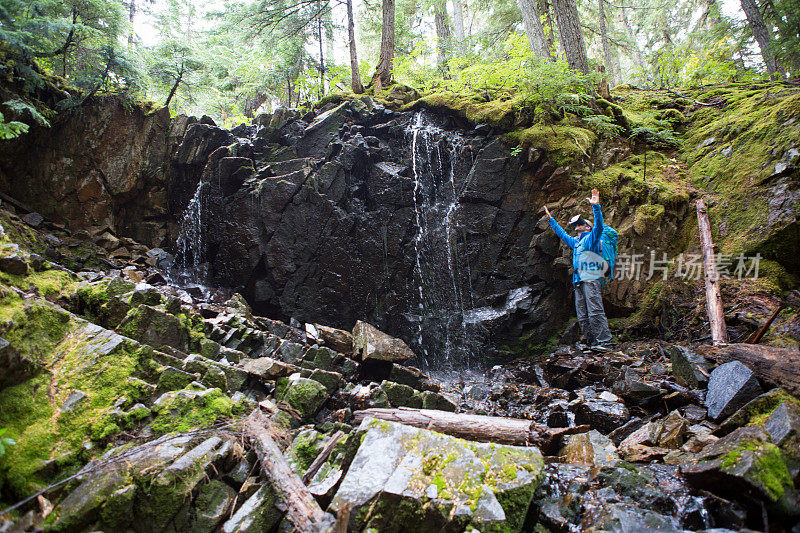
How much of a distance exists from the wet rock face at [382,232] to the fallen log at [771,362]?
498 cm

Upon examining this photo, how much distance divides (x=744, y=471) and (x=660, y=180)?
26.4 ft

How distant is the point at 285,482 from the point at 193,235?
32.9ft

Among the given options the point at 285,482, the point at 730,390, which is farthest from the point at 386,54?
the point at 285,482

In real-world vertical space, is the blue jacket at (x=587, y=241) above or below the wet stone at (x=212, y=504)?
above

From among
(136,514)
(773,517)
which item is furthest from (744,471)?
(136,514)

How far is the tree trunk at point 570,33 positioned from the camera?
1094cm

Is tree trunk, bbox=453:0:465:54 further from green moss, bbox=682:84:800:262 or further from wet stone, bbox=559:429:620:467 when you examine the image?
wet stone, bbox=559:429:620:467

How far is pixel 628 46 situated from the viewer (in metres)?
20.4

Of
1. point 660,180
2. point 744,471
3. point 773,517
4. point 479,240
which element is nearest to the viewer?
point 773,517

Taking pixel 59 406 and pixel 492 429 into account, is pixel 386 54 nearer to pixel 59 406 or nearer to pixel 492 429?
pixel 492 429

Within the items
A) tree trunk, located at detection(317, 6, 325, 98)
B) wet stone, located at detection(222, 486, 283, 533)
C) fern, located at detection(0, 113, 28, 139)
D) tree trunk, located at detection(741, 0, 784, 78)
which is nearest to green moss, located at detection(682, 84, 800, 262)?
tree trunk, located at detection(741, 0, 784, 78)

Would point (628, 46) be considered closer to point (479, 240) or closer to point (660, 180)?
point (660, 180)

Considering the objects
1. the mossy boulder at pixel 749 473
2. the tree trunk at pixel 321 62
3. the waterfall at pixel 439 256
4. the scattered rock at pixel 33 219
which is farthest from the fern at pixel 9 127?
the mossy boulder at pixel 749 473

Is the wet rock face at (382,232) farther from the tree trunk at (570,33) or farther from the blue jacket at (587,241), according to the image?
the tree trunk at (570,33)
